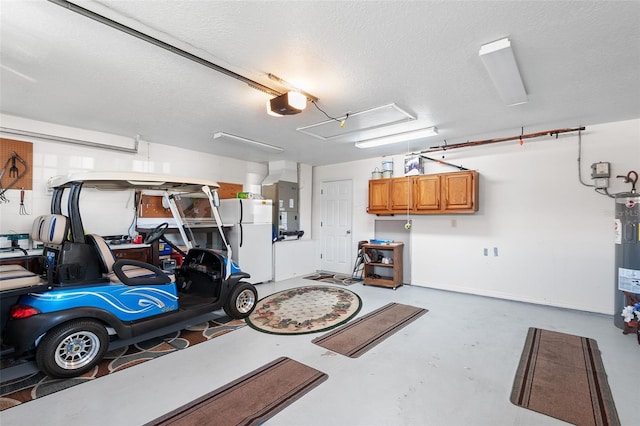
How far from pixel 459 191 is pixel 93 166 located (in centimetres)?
612

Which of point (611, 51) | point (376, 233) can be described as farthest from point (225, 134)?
point (611, 51)

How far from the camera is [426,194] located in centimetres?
545

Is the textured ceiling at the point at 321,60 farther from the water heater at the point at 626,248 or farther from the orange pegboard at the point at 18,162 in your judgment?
the water heater at the point at 626,248

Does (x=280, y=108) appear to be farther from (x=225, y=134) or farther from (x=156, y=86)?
(x=225, y=134)

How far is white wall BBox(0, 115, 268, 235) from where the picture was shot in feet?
12.9

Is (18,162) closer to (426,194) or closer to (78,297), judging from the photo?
(78,297)

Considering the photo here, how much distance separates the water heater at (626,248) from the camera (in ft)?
11.5

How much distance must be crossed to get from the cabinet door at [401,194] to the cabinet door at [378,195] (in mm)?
110

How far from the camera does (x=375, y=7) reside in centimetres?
185

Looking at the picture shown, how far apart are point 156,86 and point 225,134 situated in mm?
1669

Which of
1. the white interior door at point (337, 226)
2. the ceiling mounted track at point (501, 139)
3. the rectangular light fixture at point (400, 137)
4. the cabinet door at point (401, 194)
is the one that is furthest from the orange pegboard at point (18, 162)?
the ceiling mounted track at point (501, 139)

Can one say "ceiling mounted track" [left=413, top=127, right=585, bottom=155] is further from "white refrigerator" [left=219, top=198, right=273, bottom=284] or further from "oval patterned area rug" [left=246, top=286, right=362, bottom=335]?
"white refrigerator" [left=219, top=198, right=273, bottom=284]

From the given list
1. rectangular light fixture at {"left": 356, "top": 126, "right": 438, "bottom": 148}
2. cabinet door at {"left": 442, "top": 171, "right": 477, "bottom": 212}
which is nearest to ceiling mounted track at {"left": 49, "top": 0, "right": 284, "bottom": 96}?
rectangular light fixture at {"left": 356, "top": 126, "right": 438, "bottom": 148}

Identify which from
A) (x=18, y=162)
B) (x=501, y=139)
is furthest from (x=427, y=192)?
(x=18, y=162)
